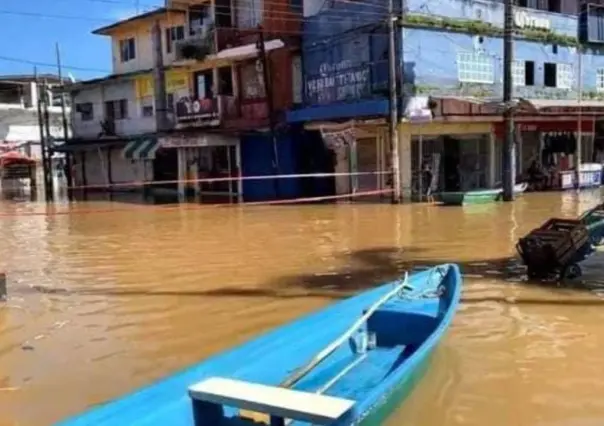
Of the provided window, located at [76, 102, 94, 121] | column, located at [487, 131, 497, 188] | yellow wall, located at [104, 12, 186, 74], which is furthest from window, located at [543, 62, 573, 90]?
window, located at [76, 102, 94, 121]

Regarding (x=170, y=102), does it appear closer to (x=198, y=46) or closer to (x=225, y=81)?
(x=225, y=81)

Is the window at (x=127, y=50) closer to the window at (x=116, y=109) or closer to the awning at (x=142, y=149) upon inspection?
the window at (x=116, y=109)

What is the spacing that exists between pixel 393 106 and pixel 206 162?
12331 mm

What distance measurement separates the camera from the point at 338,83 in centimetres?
2569

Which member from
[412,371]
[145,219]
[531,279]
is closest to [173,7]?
[145,219]

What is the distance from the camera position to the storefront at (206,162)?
98.3 ft

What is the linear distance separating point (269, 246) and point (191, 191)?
17.9 meters

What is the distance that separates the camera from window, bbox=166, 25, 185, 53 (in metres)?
33.4

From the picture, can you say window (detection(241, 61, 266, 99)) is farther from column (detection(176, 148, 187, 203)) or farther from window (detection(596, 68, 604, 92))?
window (detection(596, 68, 604, 92))

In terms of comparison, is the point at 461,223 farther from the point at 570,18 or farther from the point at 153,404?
the point at 570,18

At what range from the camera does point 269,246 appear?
1527 centimetres

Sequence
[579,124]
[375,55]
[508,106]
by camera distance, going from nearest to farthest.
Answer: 1. [508,106]
2. [375,55]
3. [579,124]

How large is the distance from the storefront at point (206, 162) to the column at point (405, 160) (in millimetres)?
7569

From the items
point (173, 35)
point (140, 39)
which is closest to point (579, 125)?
point (173, 35)
